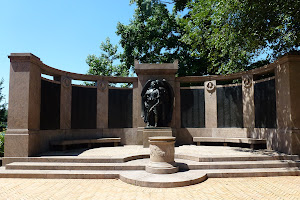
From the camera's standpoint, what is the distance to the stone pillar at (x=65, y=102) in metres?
12.3

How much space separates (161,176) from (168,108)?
6.45 metres

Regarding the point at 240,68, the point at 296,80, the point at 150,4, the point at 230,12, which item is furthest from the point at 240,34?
the point at 150,4

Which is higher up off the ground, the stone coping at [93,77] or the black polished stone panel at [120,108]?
the stone coping at [93,77]

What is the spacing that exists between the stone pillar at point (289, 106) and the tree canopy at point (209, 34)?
1.17 meters

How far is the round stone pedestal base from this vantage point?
753 centimetres

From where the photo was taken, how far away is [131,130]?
14.2 meters

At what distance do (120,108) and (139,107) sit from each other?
1307 mm

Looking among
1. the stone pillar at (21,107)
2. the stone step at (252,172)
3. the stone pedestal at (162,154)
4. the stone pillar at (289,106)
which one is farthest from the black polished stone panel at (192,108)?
the stone pillar at (21,107)

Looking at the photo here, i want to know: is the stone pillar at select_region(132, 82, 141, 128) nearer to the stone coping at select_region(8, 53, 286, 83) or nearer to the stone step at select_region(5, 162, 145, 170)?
the stone coping at select_region(8, 53, 286, 83)

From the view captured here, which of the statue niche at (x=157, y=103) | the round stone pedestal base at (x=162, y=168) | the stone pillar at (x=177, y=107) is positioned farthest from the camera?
the stone pillar at (x=177, y=107)

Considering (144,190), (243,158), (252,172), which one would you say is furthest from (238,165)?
(144,190)

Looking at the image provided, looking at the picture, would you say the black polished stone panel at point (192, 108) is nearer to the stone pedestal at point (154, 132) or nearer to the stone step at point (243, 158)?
the stone pedestal at point (154, 132)

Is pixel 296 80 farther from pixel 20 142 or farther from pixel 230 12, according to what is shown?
pixel 20 142

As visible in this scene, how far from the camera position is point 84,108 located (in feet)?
44.1
